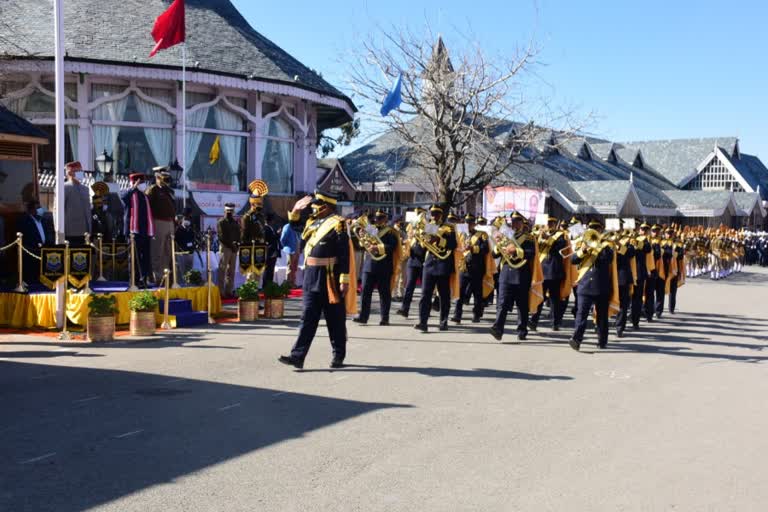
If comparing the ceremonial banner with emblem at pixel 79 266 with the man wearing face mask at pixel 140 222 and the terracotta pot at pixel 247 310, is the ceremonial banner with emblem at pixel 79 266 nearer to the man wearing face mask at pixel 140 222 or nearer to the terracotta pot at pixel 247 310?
the man wearing face mask at pixel 140 222

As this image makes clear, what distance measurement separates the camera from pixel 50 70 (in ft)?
73.0

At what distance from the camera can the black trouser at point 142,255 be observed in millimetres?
13617

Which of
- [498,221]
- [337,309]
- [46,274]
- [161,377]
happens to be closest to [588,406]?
[337,309]

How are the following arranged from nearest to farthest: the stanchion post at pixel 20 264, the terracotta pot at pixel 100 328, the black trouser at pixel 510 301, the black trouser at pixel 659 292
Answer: the terracotta pot at pixel 100 328
the stanchion post at pixel 20 264
the black trouser at pixel 510 301
the black trouser at pixel 659 292

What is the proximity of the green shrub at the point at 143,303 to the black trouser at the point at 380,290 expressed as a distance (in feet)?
12.1

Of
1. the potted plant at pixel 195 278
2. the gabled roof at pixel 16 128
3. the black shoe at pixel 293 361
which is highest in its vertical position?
the gabled roof at pixel 16 128

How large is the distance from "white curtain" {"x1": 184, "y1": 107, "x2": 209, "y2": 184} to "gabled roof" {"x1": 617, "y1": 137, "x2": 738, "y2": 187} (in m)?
47.9

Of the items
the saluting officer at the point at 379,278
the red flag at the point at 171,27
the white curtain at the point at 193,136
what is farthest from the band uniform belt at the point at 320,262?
the white curtain at the point at 193,136

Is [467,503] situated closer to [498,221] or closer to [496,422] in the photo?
[496,422]

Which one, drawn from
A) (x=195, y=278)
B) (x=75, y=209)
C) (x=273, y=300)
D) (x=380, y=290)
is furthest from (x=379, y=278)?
(x=75, y=209)

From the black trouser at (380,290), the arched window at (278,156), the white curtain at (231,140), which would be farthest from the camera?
the arched window at (278,156)

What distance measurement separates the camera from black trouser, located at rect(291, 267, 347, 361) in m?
9.44

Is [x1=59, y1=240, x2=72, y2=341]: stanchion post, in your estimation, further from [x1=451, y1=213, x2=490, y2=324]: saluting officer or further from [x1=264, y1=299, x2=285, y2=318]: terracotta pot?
[x1=451, y1=213, x2=490, y2=324]: saluting officer

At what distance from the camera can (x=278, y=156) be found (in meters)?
27.0
